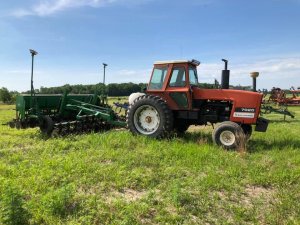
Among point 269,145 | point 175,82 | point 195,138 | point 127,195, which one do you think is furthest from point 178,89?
point 127,195

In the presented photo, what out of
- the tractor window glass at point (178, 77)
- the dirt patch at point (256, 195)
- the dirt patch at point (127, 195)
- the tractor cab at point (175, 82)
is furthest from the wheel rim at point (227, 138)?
the dirt patch at point (127, 195)

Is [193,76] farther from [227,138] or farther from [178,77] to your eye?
[227,138]

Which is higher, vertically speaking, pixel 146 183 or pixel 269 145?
pixel 269 145

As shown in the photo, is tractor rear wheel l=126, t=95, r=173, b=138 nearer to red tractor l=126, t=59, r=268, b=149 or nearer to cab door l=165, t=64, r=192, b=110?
red tractor l=126, t=59, r=268, b=149

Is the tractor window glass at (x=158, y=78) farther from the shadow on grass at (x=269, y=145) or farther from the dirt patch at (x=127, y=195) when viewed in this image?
the dirt patch at (x=127, y=195)

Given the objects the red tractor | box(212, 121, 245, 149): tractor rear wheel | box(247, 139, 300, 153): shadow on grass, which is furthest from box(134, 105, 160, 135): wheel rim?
box(247, 139, 300, 153): shadow on grass

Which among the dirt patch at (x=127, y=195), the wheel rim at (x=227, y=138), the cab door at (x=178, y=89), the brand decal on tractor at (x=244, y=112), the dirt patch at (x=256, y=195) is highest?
the cab door at (x=178, y=89)

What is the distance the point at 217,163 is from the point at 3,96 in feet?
230

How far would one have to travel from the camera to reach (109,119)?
1175 cm

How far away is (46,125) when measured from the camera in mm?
11383

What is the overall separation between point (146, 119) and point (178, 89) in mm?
1207

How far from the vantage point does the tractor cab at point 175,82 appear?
1015 centimetres

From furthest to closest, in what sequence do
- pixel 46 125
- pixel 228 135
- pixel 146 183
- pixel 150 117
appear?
pixel 46 125
pixel 150 117
pixel 228 135
pixel 146 183

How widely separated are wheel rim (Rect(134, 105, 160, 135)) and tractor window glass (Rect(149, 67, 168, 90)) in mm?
648
